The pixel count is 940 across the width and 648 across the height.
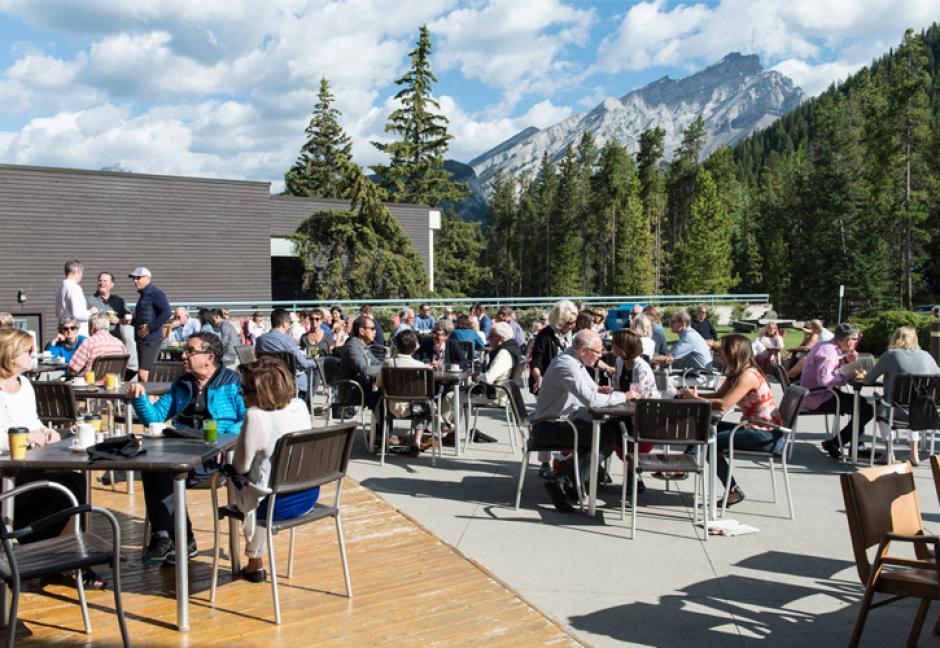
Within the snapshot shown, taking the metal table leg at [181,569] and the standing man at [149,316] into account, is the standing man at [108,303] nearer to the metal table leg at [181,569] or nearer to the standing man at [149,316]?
the standing man at [149,316]

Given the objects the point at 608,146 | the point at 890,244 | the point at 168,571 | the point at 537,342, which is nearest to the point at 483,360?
the point at 537,342

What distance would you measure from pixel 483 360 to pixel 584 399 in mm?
6276

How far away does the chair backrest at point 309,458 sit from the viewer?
412cm

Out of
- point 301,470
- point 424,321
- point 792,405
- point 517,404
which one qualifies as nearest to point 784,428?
point 792,405

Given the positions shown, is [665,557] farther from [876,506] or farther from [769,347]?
[769,347]

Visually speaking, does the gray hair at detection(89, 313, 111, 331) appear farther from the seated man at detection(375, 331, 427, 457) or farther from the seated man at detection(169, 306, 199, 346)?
the seated man at detection(169, 306, 199, 346)

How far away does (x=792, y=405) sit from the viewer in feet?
21.5

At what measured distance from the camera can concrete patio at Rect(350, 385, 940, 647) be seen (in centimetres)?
420

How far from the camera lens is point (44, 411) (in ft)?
20.9

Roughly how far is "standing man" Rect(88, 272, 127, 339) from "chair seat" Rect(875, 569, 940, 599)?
8.99 m

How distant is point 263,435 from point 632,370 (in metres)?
3.94

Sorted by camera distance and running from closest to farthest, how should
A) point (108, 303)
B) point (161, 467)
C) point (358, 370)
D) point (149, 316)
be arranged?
point (161, 467) → point (358, 370) → point (149, 316) → point (108, 303)

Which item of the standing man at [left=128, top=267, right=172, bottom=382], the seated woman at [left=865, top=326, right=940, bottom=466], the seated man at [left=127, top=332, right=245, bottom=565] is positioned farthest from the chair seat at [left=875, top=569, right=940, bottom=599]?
the standing man at [left=128, top=267, right=172, bottom=382]

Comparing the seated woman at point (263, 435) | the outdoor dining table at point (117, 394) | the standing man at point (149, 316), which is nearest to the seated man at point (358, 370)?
the outdoor dining table at point (117, 394)
